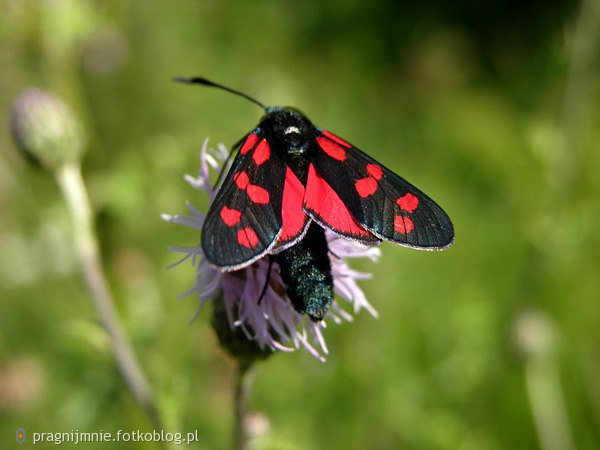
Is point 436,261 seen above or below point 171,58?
below

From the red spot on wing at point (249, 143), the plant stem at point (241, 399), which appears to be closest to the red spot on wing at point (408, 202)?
the red spot on wing at point (249, 143)

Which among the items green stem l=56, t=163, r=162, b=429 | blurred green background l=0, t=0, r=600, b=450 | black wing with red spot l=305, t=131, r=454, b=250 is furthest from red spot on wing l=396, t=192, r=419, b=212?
green stem l=56, t=163, r=162, b=429

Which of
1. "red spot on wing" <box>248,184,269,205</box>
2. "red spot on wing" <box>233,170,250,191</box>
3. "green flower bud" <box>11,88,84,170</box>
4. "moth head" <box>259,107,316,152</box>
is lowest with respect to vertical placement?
"red spot on wing" <box>248,184,269,205</box>

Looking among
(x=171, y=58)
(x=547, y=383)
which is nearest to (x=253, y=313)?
(x=547, y=383)

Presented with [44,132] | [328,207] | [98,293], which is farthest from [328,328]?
[328,207]

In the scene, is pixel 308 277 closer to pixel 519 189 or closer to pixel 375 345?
pixel 375 345

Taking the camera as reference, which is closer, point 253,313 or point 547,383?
point 253,313

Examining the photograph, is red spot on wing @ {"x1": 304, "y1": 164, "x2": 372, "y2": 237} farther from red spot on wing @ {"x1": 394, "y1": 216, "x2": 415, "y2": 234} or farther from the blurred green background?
the blurred green background
